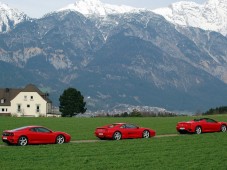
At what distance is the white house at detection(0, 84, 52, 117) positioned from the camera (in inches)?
5030

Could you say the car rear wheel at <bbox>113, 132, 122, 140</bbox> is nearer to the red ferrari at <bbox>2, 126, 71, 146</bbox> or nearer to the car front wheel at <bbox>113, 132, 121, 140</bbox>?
the car front wheel at <bbox>113, 132, 121, 140</bbox>

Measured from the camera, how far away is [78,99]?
125500mm

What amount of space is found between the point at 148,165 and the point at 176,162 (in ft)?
5.13

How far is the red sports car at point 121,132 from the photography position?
1463 inches

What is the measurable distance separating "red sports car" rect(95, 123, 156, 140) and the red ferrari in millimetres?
3482

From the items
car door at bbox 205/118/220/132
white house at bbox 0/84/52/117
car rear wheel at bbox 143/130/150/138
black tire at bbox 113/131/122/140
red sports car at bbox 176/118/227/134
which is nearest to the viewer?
black tire at bbox 113/131/122/140

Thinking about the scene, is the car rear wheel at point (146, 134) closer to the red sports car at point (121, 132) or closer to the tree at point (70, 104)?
the red sports car at point (121, 132)

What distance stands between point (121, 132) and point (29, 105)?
9383 cm

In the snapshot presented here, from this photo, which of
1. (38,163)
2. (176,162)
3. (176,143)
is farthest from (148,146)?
(38,163)

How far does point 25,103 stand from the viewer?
420 ft

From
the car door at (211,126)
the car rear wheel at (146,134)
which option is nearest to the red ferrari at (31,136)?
the car rear wheel at (146,134)

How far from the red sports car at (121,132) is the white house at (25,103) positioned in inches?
3578

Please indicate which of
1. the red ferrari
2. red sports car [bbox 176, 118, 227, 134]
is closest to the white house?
red sports car [bbox 176, 118, 227, 134]

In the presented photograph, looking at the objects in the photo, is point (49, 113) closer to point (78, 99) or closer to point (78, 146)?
point (78, 99)
